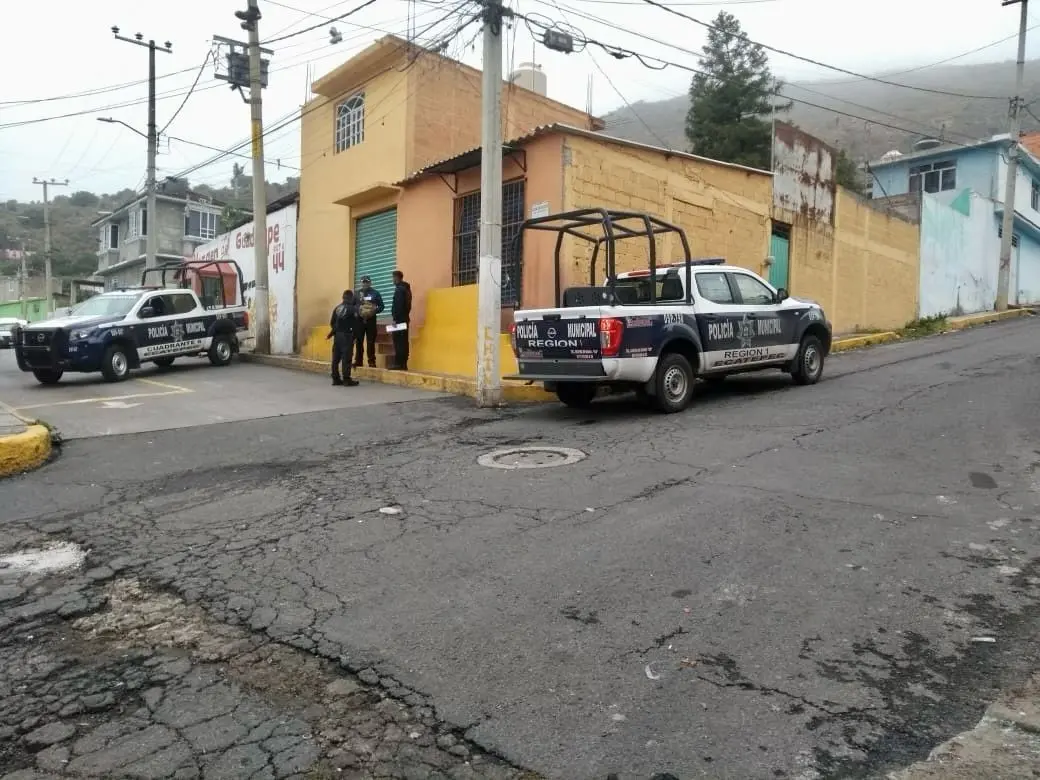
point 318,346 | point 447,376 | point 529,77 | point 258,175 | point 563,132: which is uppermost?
point 529,77

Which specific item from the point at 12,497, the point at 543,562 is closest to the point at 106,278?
the point at 12,497

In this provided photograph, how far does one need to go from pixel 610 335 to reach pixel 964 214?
23.5m

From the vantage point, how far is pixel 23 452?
7.48m

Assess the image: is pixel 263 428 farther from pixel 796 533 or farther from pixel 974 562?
pixel 974 562

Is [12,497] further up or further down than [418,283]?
further down

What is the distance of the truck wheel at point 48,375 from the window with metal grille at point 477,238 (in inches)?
290

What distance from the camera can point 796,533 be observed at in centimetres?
495

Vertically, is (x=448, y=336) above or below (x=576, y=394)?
above

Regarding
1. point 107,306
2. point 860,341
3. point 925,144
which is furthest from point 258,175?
point 925,144

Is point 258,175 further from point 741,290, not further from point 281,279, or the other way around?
point 741,290

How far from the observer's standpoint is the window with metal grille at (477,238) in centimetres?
1347

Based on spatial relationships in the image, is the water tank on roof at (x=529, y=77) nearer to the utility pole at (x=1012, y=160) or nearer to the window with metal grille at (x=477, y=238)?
the window with metal grille at (x=477, y=238)

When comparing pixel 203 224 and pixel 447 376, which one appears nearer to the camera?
pixel 447 376

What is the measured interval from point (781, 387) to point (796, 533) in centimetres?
676
